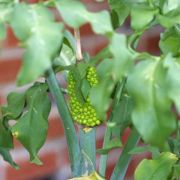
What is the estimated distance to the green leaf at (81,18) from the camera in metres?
0.34

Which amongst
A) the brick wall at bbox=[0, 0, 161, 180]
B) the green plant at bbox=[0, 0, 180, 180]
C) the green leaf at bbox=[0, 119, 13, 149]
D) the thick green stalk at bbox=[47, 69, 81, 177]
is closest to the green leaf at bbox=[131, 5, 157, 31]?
the green plant at bbox=[0, 0, 180, 180]

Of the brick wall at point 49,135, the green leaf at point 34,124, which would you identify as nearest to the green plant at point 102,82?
the green leaf at point 34,124

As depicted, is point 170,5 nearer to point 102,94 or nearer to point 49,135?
point 102,94

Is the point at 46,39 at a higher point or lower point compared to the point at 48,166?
higher

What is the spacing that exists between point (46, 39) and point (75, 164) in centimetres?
22

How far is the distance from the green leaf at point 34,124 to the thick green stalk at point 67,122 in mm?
30

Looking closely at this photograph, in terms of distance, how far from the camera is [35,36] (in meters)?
0.32

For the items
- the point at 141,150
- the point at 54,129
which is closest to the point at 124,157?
the point at 141,150

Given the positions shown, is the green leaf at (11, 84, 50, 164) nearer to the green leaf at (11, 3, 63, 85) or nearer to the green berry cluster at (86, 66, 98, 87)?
the green berry cluster at (86, 66, 98, 87)

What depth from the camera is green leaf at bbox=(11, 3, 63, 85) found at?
0.99ft

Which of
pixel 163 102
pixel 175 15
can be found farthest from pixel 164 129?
pixel 175 15

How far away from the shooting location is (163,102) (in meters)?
0.34

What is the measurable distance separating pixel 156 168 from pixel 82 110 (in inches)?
3.6

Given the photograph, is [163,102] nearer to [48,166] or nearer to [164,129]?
[164,129]
